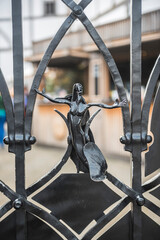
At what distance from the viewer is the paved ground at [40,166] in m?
2.43

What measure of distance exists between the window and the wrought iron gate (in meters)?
7.95

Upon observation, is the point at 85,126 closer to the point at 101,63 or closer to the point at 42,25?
the point at 101,63

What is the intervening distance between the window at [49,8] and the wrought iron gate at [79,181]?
7952 mm

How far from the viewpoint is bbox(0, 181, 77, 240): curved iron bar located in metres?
0.56

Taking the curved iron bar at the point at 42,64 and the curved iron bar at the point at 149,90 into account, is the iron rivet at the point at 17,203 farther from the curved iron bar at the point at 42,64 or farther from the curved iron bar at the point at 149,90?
the curved iron bar at the point at 149,90

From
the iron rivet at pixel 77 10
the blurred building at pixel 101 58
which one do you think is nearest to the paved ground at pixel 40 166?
the blurred building at pixel 101 58

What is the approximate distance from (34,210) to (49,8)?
8.29 m

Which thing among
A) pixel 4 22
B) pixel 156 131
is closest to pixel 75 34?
pixel 156 131

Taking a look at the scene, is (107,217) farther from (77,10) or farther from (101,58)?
(101,58)

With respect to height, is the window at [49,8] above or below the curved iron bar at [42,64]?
above

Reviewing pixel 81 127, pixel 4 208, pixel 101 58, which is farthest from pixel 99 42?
pixel 101 58

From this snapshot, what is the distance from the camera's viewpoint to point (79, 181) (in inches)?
23.2

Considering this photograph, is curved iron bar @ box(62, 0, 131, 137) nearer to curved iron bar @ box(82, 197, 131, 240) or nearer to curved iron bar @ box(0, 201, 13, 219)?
curved iron bar @ box(82, 197, 131, 240)

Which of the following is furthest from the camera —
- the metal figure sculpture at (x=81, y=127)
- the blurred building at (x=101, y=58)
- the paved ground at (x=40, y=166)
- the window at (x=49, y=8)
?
the window at (x=49, y=8)
